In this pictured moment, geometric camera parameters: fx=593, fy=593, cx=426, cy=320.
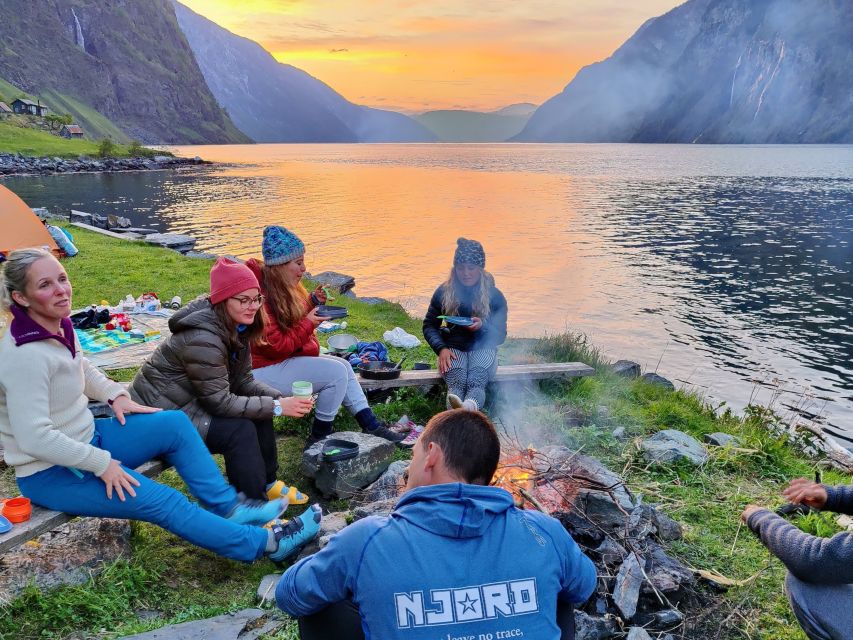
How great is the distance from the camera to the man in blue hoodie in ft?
6.63

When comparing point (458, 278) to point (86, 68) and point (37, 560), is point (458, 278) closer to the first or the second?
point (37, 560)

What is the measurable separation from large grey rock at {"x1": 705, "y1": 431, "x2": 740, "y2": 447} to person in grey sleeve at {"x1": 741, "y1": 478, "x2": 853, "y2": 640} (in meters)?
3.45

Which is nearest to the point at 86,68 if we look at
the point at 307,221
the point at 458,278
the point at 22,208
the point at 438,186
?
the point at 438,186

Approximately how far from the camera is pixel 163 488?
12.8ft

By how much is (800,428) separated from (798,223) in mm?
30124

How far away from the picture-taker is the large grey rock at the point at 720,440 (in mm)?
6840

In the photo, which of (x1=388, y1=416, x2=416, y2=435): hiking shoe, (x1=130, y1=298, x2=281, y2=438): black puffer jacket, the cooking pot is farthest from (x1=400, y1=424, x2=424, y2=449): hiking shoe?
(x1=130, y1=298, x2=281, y2=438): black puffer jacket

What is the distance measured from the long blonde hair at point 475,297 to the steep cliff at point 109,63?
146851 millimetres

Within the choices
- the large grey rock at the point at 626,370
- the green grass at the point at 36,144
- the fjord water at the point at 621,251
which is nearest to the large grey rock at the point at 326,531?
the large grey rock at the point at 626,370

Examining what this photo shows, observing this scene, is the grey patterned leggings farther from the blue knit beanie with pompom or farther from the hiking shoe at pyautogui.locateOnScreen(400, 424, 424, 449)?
the blue knit beanie with pompom

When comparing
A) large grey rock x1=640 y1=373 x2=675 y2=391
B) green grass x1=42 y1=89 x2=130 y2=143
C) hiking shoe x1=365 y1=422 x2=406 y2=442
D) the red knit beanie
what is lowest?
large grey rock x1=640 y1=373 x2=675 y2=391

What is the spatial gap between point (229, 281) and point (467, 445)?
2.80 m

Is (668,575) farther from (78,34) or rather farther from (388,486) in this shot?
(78,34)

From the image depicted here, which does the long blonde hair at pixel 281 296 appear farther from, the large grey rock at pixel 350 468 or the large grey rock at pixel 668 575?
the large grey rock at pixel 668 575
